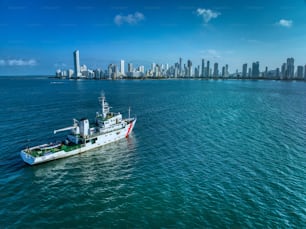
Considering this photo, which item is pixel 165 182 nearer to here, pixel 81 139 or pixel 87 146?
pixel 87 146

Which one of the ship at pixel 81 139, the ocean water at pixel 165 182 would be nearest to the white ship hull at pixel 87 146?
the ship at pixel 81 139

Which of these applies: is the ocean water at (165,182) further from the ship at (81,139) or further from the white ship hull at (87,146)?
the ship at (81,139)

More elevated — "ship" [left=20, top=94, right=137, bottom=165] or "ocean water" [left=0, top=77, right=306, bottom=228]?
"ship" [left=20, top=94, right=137, bottom=165]

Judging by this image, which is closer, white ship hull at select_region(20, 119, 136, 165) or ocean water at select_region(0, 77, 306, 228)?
ocean water at select_region(0, 77, 306, 228)

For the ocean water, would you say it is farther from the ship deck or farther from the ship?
the ship deck

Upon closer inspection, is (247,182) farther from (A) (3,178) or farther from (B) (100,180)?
(A) (3,178)

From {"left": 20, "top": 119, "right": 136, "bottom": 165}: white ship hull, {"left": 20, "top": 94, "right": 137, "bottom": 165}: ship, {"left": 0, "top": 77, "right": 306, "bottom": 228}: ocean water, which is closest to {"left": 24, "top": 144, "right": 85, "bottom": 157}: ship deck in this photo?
{"left": 20, "top": 94, "right": 137, "bottom": 165}: ship

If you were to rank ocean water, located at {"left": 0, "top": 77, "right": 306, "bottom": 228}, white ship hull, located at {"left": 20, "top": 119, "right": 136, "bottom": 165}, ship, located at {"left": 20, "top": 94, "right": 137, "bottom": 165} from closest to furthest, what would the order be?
1. ocean water, located at {"left": 0, "top": 77, "right": 306, "bottom": 228}
2. white ship hull, located at {"left": 20, "top": 119, "right": 136, "bottom": 165}
3. ship, located at {"left": 20, "top": 94, "right": 137, "bottom": 165}
